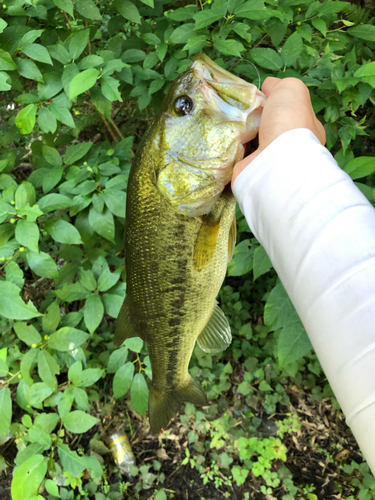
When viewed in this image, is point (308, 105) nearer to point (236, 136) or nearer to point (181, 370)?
point (236, 136)

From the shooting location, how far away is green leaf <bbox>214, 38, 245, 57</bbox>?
1282 mm

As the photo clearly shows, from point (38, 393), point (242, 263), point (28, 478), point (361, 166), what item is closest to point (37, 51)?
point (242, 263)

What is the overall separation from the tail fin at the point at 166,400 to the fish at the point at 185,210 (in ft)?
0.76

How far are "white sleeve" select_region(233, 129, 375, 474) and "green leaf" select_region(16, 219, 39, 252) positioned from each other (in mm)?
1018

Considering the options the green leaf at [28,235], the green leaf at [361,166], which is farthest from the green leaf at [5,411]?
the green leaf at [361,166]

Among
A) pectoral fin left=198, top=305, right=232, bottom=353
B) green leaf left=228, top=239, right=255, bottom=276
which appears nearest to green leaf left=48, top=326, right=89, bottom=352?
pectoral fin left=198, top=305, right=232, bottom=353

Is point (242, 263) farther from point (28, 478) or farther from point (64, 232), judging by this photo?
point (28, 478)

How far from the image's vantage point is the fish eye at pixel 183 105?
3.43 feet

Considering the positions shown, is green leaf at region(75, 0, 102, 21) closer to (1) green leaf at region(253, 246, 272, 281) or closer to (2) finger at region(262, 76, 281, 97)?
(2) finger at region(262, 76, 281, 97)

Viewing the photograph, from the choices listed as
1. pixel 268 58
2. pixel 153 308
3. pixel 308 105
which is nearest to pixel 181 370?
pixel 153 308

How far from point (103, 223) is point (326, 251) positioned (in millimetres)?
1193

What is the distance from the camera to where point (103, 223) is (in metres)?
1.61

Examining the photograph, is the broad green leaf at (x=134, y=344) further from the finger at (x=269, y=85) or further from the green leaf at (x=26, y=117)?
the finger at (x=269, y=85)

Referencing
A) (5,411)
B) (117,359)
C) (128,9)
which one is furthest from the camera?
(117,359)
